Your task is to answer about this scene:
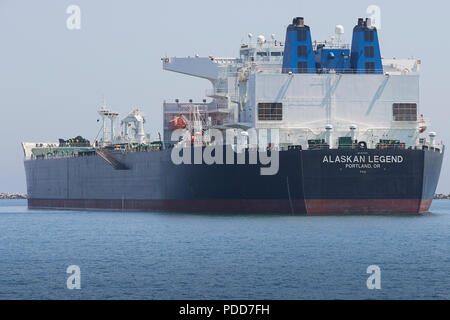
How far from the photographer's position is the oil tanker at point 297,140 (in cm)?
4406

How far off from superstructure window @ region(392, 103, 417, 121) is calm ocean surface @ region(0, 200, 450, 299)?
6256 millimetres

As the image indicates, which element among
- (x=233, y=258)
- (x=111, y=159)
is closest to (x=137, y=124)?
(x=111, y=159)

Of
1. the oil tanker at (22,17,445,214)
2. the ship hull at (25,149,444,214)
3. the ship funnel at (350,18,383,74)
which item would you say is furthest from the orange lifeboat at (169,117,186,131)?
the ship funnel at (350,18,383,74)

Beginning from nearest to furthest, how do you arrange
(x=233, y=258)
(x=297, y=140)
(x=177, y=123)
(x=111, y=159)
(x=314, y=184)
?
(x=233, y=258) → (x=314, y=184) → (x=297, y=140) → (x=177, y=123) → (x=111, y=159)

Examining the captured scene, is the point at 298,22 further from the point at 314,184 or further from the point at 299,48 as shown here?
the point at 314,184

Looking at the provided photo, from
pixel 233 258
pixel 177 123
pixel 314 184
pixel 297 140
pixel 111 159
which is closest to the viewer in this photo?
pixel 233 258

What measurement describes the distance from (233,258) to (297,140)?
18469 mm

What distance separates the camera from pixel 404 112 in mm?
49125

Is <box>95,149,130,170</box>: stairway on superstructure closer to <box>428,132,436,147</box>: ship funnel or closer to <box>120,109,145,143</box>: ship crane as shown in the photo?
<box>120,109,145,143</box>: ship crane

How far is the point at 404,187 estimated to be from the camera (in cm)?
4444

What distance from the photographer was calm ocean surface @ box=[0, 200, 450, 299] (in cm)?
2470
